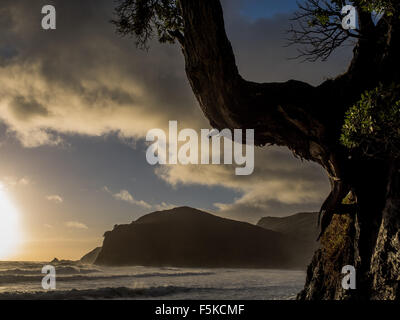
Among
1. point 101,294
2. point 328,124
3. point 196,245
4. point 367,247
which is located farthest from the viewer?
point 196,245

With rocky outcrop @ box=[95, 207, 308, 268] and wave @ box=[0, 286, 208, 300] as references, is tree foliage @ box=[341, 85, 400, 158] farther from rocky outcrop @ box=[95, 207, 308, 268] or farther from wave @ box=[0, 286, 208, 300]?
rocky outcrop @ box=[95, 207, 308, 268]

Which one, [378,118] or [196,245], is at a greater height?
[378,118]

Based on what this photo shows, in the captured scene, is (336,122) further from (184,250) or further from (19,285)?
(184,250)

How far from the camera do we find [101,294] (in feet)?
72.0

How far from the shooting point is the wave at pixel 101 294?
2056cm

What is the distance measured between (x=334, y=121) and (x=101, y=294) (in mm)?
21162

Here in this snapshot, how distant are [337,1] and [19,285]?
30.4m

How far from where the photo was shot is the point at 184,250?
83.4 m

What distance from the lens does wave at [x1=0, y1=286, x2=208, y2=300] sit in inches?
810

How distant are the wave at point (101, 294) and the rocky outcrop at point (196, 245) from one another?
53.7 meters

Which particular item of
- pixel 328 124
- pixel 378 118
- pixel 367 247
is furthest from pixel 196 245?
pixel 378 118

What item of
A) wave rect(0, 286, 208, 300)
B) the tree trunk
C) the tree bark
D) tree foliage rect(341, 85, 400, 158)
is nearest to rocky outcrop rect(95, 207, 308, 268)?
wave rect(0, 286, 208, 300)

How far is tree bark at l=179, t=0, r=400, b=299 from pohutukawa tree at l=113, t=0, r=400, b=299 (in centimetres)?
2

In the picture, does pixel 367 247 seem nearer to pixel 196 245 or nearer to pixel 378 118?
pixel 378 118
